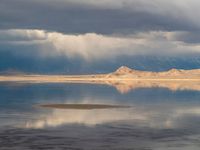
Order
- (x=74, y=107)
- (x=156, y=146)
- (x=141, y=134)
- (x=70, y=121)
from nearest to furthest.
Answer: (x=156, y=146), (x=141, y=134), (x=70, y=121), (x=74, y=107)

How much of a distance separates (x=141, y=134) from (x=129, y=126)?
4.95 meters

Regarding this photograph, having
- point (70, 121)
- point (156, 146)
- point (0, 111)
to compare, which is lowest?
point (156, 146)

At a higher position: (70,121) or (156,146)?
(70,121)

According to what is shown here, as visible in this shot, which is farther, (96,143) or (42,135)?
(42,135)

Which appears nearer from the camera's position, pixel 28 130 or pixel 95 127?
pixel 28 130

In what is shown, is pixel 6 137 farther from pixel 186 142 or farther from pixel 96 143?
pixel 186 142

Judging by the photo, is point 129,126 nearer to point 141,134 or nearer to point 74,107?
point 141,134

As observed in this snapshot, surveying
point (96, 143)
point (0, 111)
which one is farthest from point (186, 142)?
point (0, 111)

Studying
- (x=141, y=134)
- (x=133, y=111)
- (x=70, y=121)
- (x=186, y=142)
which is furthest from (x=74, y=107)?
(x=186, y=142)

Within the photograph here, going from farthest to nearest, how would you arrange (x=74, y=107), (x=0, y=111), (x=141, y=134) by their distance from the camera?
(x=74, y=107)
(x=0, y=111)
(x=141, y=134)

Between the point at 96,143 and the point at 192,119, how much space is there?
17600 mm

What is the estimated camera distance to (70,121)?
46.2 meters

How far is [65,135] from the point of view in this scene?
36438 mm

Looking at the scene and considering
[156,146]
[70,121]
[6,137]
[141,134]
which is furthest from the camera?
[70,121]
